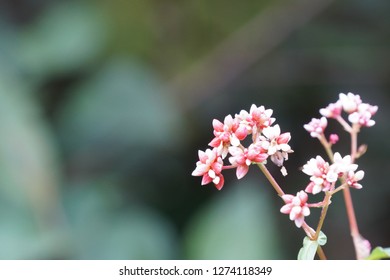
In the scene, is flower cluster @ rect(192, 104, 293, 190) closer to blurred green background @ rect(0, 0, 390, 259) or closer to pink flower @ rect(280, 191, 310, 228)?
pink flower @ rect(280, 191, 310, 228)

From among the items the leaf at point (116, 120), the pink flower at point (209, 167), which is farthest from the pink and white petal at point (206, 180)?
the leaf at point (116, 120)

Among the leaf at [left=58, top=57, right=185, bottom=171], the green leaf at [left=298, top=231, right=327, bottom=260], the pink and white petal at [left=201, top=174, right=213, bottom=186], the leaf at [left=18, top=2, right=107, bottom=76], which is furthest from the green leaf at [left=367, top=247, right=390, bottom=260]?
the leaf at [left=18, top=2, right=107, bottom=76]

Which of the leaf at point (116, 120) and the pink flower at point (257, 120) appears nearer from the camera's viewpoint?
the pink flower at point (257, 120)

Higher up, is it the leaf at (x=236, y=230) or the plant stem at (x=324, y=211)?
the leaf at (x=236, y=230)

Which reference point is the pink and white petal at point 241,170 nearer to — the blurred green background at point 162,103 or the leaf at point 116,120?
the blurred green background at point 162,103
